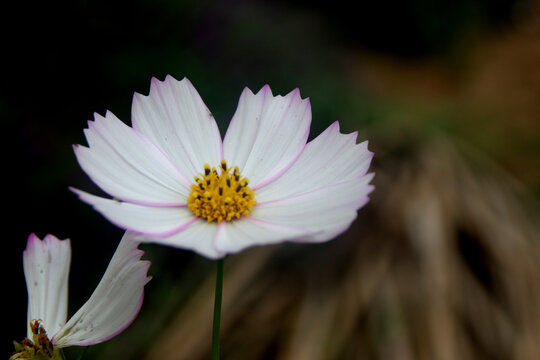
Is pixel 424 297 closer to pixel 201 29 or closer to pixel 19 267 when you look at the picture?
pixel 19 267

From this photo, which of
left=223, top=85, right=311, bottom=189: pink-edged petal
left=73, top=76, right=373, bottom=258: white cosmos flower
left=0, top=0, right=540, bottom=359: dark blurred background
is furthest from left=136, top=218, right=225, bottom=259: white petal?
left=0, top=0, right=540, bottom=359: dark blurred background

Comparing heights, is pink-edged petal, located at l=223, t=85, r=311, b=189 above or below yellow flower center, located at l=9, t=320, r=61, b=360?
above

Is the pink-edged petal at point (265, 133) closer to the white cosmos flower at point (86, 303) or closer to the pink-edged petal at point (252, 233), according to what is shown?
the pink-edged petal at point (252, 233)

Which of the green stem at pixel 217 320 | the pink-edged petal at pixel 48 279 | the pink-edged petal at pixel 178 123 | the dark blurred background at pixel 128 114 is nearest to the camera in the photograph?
the green stem at pixel 217 320

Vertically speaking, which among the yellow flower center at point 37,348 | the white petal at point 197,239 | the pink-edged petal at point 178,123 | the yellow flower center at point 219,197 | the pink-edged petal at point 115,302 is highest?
the pink-edged petal at point 178,123

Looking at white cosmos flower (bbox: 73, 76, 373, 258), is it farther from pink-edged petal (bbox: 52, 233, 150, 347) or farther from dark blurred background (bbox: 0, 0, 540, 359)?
dark blurred background (bbox: 0, 0, 540, 359)

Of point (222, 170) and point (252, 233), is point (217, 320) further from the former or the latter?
point (222, 170)

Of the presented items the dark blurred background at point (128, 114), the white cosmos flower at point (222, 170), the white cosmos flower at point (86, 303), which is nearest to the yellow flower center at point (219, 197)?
the white cosmos flower at point (222, 170)
